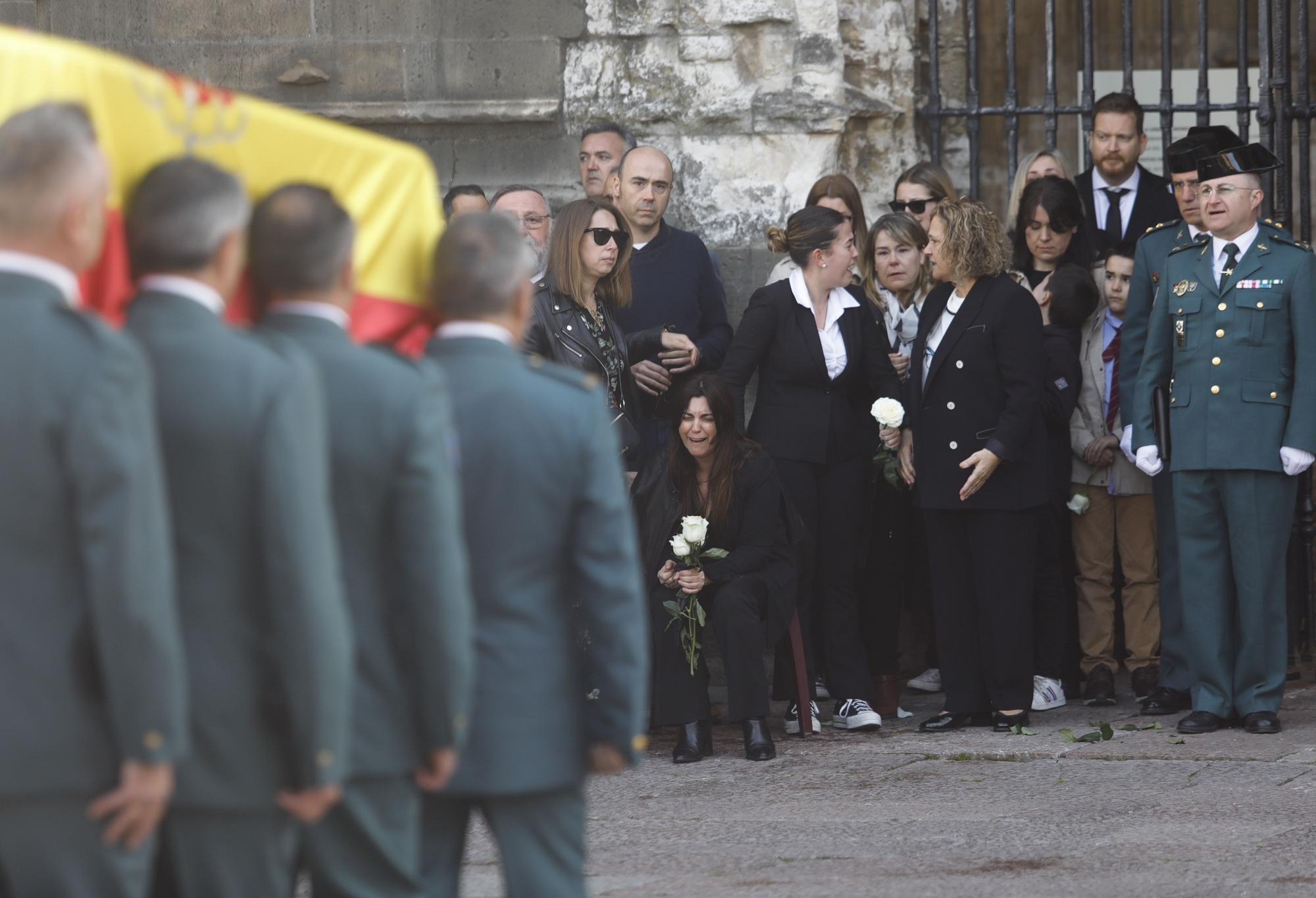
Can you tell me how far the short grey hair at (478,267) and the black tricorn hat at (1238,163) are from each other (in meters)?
4.04

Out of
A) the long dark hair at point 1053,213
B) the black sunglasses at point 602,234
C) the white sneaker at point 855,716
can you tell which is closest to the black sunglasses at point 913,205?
the long dark hair at point 1053,213

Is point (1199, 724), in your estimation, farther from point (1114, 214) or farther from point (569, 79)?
point (569, 79)

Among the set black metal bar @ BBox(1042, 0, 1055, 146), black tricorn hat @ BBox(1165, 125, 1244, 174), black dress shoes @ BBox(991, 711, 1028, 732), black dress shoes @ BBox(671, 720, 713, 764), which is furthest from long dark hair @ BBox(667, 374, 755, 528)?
black metal bar @ BBox(1042, 0, 1055, 146)

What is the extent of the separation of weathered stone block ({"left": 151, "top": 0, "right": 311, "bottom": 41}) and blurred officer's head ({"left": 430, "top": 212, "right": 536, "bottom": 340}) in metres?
5.22

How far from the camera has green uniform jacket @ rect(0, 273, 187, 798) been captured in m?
2.52

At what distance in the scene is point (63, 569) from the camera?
2578mm

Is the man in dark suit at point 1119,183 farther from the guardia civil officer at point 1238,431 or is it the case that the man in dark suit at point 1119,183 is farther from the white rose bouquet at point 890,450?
the white rose bouquet at point 890,450

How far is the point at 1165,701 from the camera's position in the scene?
22.4 feet

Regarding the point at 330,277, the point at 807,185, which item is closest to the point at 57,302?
the point at 330,277

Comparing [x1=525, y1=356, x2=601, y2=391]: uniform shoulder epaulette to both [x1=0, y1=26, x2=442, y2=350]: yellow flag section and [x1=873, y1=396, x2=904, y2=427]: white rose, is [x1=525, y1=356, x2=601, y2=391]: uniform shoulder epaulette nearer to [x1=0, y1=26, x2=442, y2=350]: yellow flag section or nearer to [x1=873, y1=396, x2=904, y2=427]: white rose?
[x1=0, y1=26, x2=442, y2=350]: yellow flag section

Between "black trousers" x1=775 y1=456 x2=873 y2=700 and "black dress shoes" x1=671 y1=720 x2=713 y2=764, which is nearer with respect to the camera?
"black dress shoes" x1=671 y1=720 x2=713 y2=764

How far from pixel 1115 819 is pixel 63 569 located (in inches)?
138

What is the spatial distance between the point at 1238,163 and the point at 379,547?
4.50 m

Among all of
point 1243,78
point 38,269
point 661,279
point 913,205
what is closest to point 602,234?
point 661,279
